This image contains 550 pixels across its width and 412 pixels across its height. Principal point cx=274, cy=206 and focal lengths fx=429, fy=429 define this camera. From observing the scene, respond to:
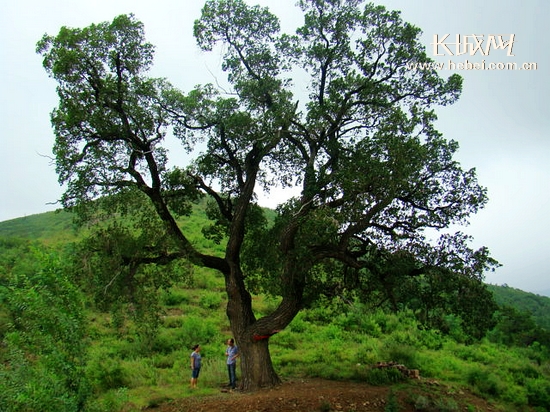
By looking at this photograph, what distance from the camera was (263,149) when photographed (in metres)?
12.0

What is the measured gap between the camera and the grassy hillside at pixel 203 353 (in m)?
6.41

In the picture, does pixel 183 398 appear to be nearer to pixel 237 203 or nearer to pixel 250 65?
pixel 237 203

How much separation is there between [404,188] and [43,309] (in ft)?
25.5

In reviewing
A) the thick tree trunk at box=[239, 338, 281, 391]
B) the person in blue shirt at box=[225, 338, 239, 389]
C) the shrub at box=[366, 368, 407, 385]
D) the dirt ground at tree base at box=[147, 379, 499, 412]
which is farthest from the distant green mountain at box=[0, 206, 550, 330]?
the dirt ground at tree base at box=[147, 379, 499, 412]

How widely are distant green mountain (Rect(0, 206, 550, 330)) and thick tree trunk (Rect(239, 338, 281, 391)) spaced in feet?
69.1

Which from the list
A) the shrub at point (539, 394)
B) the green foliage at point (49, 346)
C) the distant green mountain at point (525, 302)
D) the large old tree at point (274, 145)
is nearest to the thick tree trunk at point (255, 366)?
the large old tree at point (274, 145)

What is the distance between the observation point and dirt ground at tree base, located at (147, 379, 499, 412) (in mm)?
10352

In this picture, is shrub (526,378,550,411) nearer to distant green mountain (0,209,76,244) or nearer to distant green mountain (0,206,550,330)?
distant green mountain (0,206,550,330)

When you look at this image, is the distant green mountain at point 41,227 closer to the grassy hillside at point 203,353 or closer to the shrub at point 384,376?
the grassy hillside at point 203,353

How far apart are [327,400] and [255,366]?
2144mm

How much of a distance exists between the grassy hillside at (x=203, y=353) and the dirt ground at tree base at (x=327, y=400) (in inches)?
4.7

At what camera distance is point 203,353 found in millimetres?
16547

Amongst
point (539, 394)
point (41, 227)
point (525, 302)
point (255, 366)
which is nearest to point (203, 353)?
point (255, 366)

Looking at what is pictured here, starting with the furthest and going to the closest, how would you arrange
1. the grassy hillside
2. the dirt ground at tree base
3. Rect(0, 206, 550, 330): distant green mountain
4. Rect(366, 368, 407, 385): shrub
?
Rect(0, 206, 550, 330): distant green mountain
Rect(366, 368, 407, 385): shrub
the dirt ground at tree base
the grassy hillside
